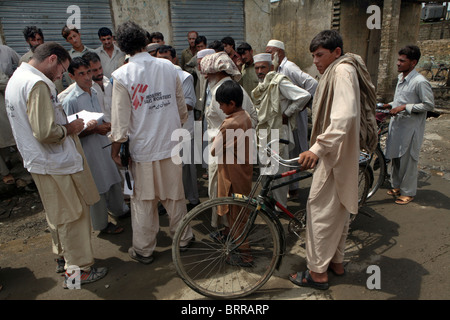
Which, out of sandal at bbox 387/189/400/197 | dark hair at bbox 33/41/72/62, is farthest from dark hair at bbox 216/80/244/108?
sandal at bbox 387/189/400/197

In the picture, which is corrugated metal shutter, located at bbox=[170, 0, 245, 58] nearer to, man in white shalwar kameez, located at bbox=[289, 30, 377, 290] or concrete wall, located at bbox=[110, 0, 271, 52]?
concrete wall, located at bbox=[110, 0, 271, 52]

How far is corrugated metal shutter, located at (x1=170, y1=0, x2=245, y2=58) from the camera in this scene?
7285 mm

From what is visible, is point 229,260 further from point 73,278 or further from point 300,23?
point 300,23

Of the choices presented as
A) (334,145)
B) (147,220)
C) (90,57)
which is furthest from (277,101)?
(90,57)

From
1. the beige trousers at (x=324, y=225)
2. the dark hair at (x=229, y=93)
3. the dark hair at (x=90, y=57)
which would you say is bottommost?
the beige trousers at (x=324, y=225)

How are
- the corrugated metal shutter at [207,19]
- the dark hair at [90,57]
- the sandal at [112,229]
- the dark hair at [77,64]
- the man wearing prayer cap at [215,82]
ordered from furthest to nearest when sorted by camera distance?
the corrugated metal shutter at [207,19], the sandal at [112,229], the dark hair at [90,57], the dark hair at [77,64], the man wearing prayer cap at [215,82]

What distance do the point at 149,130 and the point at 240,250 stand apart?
1.39m

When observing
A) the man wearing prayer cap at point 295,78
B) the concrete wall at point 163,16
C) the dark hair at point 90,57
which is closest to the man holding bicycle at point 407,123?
the man wearing prayer cap at point 295,78

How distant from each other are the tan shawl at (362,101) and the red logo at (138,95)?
1.45m

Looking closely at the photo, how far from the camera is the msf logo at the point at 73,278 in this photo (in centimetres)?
281

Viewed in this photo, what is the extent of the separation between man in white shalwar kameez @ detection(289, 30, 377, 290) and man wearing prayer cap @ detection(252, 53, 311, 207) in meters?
0.83

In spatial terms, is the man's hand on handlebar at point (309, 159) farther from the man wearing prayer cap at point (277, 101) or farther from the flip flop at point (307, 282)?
the man wearing prayer cap at point (277, 101)

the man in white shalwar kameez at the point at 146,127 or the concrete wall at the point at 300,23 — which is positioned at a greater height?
the concrete wall at the point at 300,23
